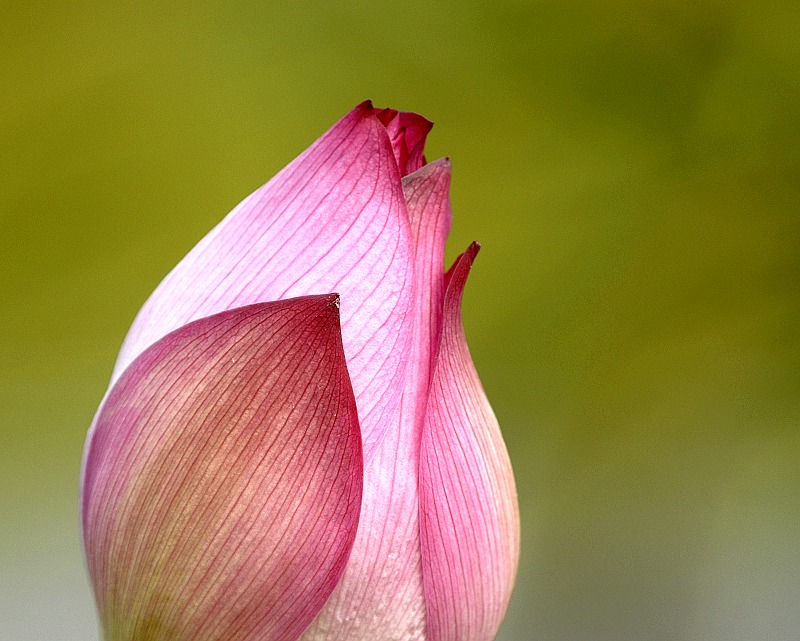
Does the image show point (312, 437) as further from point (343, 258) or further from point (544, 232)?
point (544, 232)

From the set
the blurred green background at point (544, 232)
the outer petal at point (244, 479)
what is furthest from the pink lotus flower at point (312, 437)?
the blurred green background at point (544, 232)

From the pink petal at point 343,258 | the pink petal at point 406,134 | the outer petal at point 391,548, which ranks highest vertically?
the pink petal at point 406,134

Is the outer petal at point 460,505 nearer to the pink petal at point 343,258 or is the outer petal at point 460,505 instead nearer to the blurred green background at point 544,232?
the pink petal at point 343,258

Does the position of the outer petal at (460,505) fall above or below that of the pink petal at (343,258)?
below

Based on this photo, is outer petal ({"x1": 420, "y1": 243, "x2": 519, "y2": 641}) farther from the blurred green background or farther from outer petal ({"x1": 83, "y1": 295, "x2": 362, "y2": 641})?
the blurred green background

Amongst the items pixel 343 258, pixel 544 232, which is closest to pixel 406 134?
pixel 343 258

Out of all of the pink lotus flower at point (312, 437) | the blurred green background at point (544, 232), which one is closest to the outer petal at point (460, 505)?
the pink lotus flower at point (312, 437)

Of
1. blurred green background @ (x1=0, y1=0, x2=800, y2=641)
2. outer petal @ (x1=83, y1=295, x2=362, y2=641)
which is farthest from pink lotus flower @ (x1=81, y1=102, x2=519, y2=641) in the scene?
blurred green background @ (x1=0, y1=0, x2=800, y2=641)

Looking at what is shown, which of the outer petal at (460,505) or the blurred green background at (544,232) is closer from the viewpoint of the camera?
the outer petal at (460,505)
